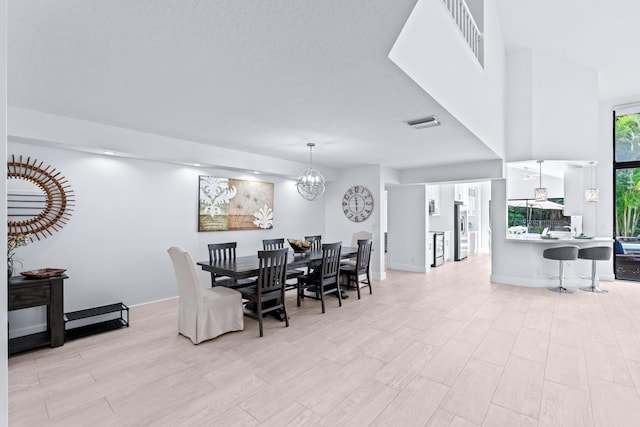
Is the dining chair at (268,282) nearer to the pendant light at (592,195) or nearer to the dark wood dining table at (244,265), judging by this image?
the dark wood dining table at (244,265)

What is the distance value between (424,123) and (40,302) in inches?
169

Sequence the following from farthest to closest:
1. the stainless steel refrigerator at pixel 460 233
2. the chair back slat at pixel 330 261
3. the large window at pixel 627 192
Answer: the stainless steel refrigerator at pixel 460 233, the large window at pixel 627 192, the chair back slat at pixel 330 261

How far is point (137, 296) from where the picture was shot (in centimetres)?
428

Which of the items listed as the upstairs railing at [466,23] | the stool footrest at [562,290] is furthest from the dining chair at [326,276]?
the stool footrest at [562,290]

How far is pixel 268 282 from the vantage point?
11.1 ft

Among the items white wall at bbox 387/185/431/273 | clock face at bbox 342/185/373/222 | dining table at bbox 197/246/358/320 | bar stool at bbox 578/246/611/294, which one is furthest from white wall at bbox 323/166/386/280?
bar stool at bbox 578/246/611/294

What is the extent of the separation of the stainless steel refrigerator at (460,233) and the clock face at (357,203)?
3328 mm

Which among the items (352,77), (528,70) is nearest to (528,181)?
(528,70)

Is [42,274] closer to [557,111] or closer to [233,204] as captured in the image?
[233,204]

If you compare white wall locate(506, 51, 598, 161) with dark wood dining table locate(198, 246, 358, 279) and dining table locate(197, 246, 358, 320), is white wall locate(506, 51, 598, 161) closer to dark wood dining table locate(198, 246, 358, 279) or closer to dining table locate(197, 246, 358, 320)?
dining table locate(197, 246, 358, 320)

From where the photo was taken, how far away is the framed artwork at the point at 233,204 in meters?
4.99

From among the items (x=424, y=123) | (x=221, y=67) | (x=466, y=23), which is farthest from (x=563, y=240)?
(x=221, y=67)

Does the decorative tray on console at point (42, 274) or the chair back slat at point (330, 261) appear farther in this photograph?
the chair back slat at point (330, 261)

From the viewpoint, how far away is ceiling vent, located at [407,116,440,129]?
3227 mm
